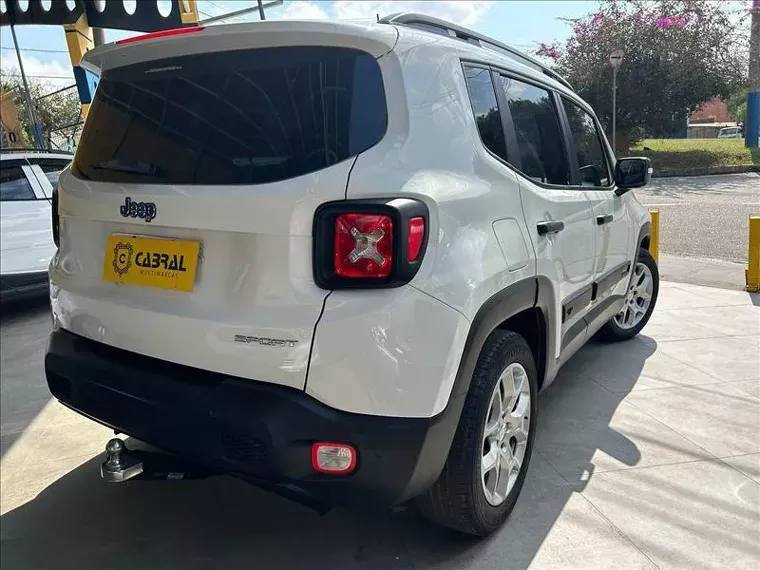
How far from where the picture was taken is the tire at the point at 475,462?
2.15 meters

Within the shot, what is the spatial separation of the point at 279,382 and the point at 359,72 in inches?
38.8

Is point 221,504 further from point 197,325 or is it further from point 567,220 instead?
point 567,220

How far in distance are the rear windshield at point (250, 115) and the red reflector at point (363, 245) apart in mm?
211

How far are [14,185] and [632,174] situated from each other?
18.0 ft

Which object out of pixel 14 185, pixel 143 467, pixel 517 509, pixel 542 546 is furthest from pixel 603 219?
pixel 14 185

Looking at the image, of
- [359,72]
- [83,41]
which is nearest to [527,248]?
[359,72]

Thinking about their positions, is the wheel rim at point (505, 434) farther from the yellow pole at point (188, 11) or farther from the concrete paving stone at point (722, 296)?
the yellow pole at point (188, 11)

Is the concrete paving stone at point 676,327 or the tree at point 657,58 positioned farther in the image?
the tree at point 657,58

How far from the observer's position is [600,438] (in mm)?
3281

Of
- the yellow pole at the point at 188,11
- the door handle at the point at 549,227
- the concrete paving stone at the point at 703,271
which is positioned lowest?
the concrete paving stone at the point at 703,271

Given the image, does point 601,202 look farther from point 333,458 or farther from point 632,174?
point 333,458

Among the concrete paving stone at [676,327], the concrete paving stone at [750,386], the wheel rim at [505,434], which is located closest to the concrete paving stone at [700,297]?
the concrete paving stone at [676,327]

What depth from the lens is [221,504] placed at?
269 cm

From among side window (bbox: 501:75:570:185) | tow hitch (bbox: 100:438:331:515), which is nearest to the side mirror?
side window (bbox: 501:75:570:185)
